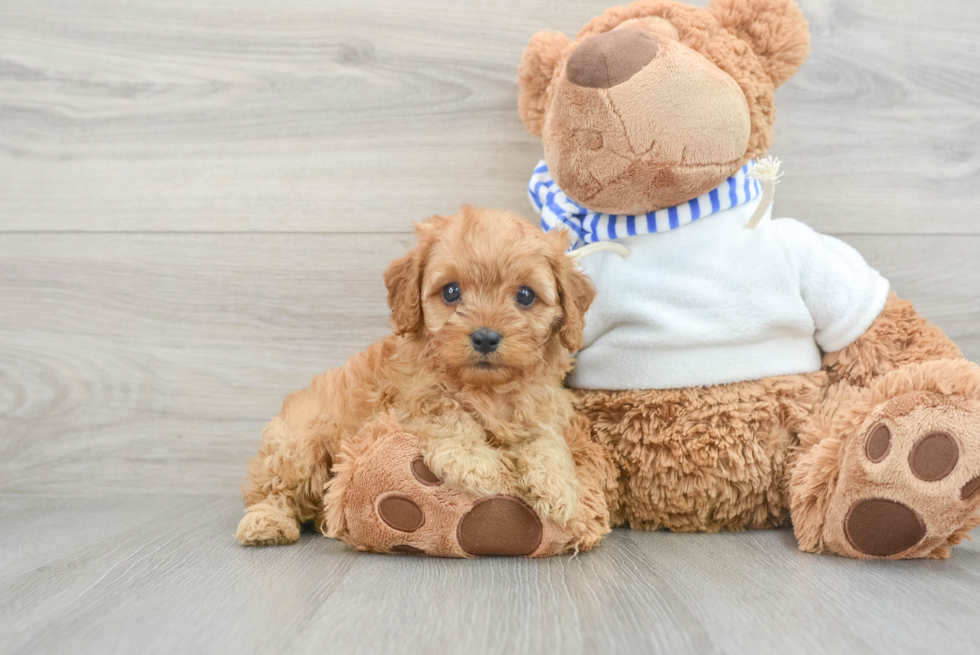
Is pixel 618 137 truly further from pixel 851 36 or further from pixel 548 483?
pixel 851 36

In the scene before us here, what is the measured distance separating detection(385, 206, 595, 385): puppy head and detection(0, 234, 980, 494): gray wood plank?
571 mm

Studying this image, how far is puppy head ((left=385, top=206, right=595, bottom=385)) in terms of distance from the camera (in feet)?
3.94

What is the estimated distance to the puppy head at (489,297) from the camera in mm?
1200

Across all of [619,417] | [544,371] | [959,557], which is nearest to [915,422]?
[959,557]

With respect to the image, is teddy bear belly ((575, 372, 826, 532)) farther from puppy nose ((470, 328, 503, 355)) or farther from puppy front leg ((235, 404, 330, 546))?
Answer: puppy front leg ((235, 404, 330, 546))

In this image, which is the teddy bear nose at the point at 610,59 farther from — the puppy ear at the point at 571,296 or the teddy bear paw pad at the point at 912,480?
the teddy bear paw pad at the point at 912,480

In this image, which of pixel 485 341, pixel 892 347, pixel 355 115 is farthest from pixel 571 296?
pixel 355 115

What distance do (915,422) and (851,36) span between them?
1081 millimetres

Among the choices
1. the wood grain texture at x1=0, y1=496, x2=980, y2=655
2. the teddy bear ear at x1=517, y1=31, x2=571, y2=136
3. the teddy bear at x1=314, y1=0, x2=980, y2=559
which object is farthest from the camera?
the teddy bear ear at x1=517, y1=31, x2=571, y2=136

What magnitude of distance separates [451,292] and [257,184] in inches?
33.4

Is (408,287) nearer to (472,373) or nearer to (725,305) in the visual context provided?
(472,373)

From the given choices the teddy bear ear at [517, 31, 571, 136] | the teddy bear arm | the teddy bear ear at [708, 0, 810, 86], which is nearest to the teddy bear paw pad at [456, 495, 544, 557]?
the teddy bear arm

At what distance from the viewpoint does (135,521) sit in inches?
64.2

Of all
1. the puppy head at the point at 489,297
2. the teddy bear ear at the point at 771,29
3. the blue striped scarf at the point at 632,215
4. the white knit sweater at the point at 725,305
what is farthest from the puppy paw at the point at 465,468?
the teddy bear ear at the point at 771,29
